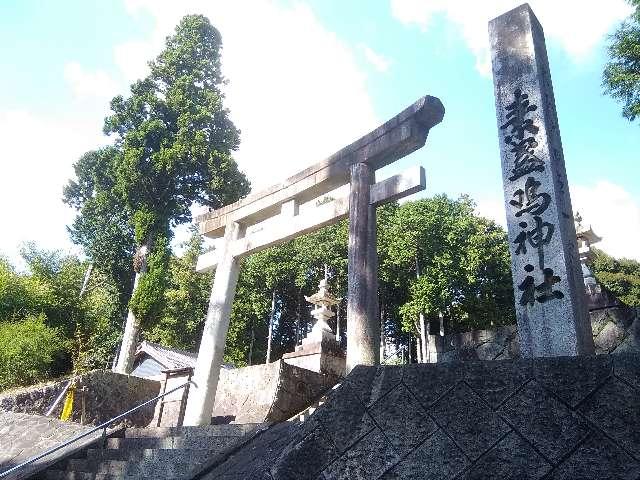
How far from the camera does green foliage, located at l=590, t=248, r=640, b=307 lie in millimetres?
27850

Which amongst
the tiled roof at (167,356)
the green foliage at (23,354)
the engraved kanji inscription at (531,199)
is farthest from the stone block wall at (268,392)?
the tiled roof at (167,356)

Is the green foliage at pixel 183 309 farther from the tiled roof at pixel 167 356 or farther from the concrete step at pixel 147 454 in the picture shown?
the concrete step at pixel 147 454

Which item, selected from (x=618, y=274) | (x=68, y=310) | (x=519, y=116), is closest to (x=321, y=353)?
(x=519, y=116)

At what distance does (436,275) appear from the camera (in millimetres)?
23453

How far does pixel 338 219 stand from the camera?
8.14 m

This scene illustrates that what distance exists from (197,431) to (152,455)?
0.76m

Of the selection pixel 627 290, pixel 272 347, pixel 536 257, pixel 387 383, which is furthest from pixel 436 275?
pixel 387 383

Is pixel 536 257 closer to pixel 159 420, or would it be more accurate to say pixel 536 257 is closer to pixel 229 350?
pixel 159 420

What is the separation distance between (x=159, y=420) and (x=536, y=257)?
7.90m

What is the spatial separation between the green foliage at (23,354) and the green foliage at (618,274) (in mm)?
28649

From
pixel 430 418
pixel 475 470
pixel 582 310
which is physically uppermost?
pixel 582 310

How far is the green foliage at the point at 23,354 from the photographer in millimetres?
15945

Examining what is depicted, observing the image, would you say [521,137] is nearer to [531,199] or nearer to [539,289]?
[531,199]

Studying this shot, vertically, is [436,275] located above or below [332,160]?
above
